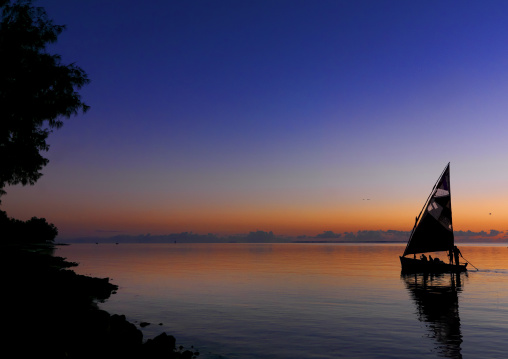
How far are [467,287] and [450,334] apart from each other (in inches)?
1325

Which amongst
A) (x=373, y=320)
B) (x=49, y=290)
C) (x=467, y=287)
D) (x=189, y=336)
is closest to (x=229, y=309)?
(x=189, y=336)

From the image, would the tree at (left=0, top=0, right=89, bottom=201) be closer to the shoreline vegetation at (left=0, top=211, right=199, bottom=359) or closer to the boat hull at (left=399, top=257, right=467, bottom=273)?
the shoreline vegetation at (left=0, top=211, right=199, bottom=359)

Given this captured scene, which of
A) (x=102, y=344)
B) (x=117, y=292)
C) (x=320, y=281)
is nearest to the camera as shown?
(x=102, y=344)

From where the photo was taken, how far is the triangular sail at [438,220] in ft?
204

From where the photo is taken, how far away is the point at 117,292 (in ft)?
152

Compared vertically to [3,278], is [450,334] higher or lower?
lower

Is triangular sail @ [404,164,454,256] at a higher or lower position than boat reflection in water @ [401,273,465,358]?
higher

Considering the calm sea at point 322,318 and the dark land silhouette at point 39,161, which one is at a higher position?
the dark land silhouette at point 39,161

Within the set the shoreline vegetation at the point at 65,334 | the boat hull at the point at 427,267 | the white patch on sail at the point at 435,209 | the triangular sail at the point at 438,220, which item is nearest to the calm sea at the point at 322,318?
the shoreline vegetation at the point at 65,334

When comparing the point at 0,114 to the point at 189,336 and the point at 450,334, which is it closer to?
the point at 189,336

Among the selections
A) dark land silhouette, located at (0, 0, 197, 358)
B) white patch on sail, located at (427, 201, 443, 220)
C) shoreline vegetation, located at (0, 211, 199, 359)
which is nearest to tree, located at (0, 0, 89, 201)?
dark land silhouette, located at (0, 0, 197, 358)

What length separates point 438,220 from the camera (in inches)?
2446

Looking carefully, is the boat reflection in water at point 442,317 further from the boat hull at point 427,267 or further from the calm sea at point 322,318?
the boat hull at point 427,267

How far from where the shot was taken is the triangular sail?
62281mm
